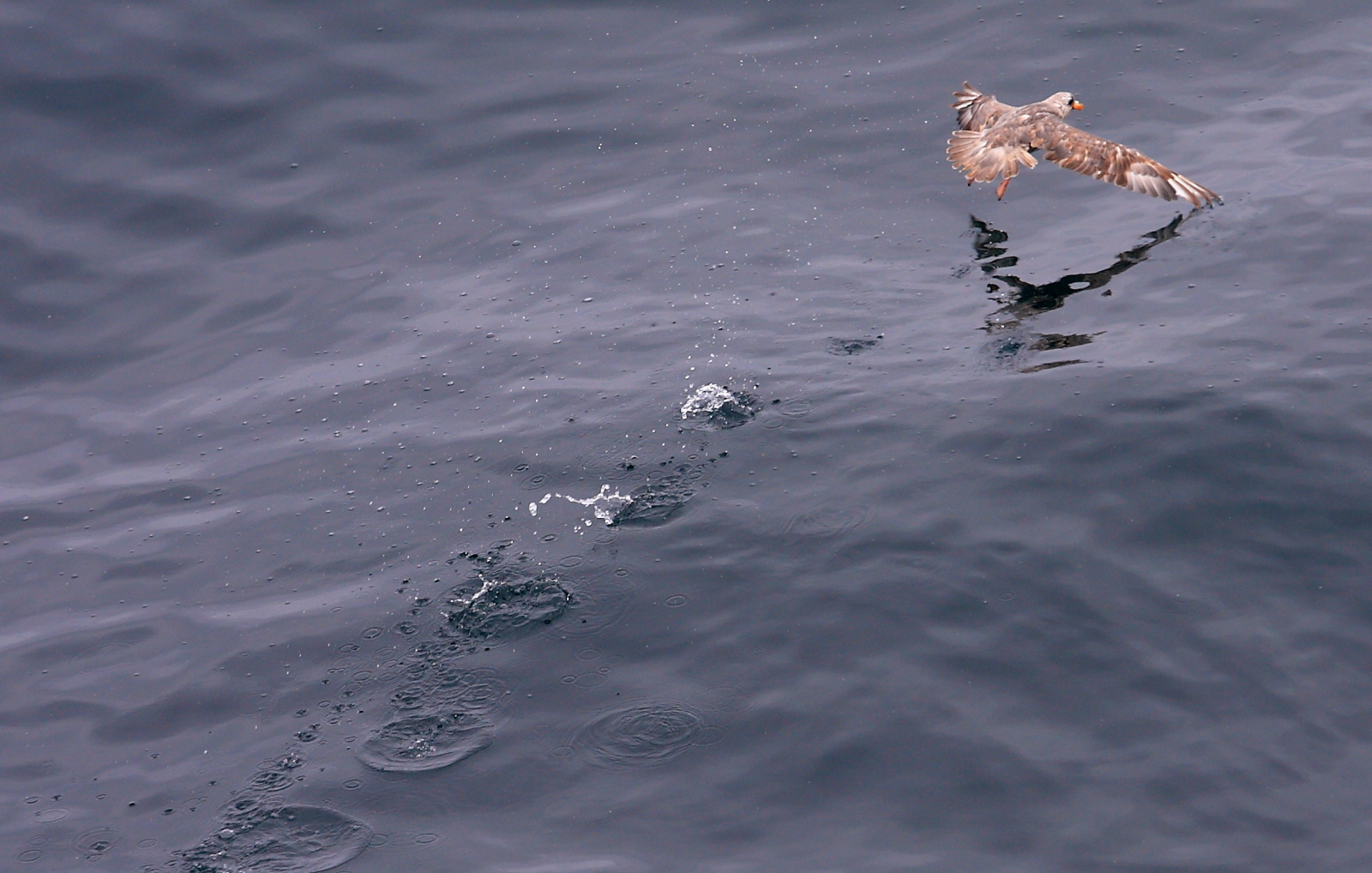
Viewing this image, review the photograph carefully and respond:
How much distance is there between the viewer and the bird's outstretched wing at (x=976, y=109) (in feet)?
63.8

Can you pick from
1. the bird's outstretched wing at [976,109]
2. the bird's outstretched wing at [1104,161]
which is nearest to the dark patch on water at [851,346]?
the bird's outstretched wing at [1104,161]

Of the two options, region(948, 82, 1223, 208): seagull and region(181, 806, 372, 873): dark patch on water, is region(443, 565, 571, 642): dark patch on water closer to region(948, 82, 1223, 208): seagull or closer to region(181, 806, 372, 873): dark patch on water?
region(181, 806, 372, 873): dark patch on water

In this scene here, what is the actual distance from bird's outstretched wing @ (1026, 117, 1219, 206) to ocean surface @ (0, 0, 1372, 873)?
92cm

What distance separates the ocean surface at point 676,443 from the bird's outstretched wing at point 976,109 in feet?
3.99

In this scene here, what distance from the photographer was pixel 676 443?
16.0m

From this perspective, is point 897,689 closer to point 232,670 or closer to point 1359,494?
point 1359,494

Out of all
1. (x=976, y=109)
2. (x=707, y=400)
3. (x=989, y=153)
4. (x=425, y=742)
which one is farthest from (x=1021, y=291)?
(x=425, y=742)

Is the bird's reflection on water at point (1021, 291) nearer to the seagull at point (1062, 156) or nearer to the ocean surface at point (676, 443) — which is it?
the ocean surface at point (676, 443)

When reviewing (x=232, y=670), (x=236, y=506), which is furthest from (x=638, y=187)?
(x=232, y=670)

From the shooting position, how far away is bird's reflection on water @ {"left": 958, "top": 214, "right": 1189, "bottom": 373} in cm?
1669

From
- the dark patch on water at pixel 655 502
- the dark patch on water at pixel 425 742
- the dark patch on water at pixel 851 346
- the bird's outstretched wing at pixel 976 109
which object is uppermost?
the bird's outstretched wing at pixel 976 109

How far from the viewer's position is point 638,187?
2197 cm

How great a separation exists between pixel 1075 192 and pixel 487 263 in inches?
373

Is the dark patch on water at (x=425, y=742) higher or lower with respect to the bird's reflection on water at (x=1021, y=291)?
lower
